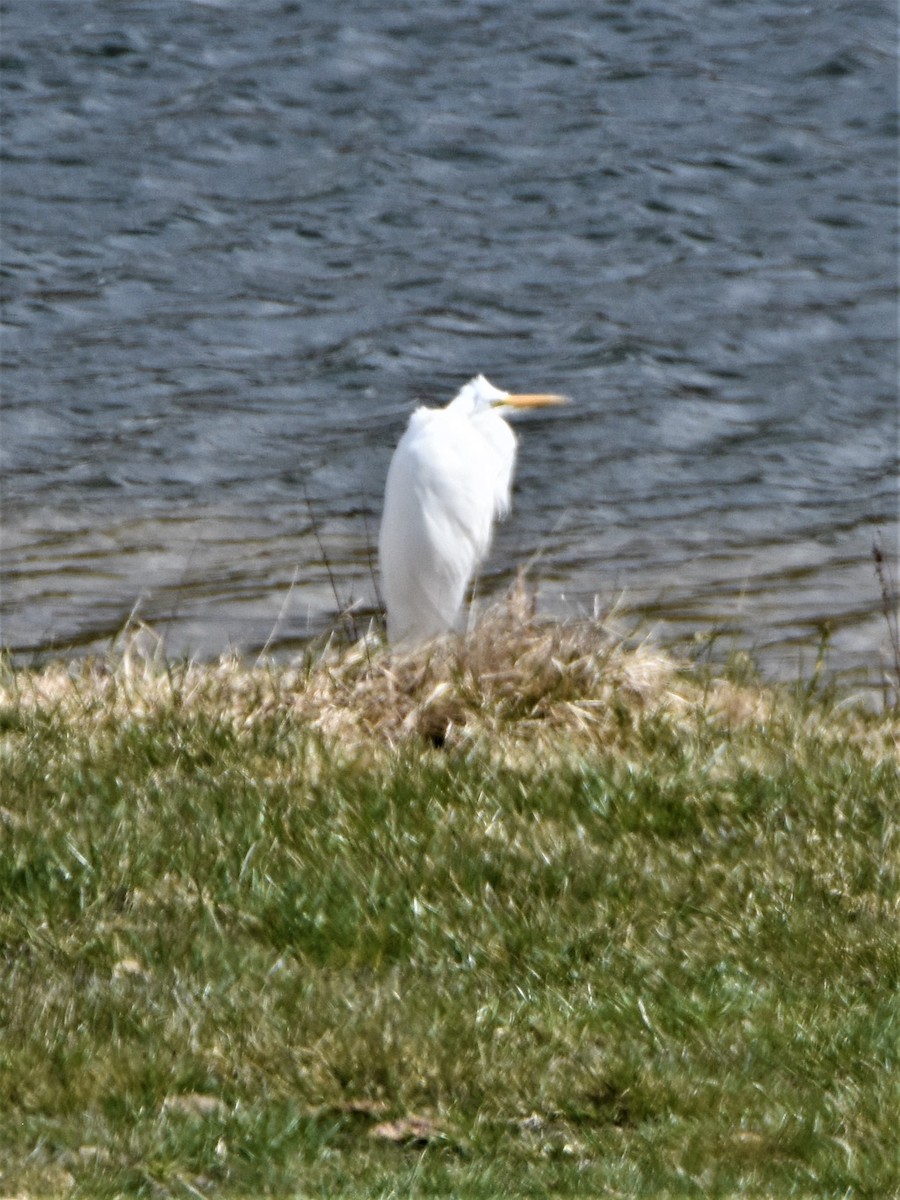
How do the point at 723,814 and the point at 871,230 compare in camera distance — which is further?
the point at 871,230

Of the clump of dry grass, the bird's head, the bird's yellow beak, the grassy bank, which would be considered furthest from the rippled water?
the grassy bank

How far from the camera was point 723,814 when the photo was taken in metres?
5.17

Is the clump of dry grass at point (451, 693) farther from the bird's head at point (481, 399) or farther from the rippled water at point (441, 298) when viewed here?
the rippled water at point (441, 298)

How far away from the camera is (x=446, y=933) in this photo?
4.54 meters

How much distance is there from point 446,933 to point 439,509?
9.26 ft

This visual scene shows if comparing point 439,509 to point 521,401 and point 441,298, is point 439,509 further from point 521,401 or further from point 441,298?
point 441,298

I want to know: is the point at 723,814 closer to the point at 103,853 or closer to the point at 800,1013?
the point at 800,1013

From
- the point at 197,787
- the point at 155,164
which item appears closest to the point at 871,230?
the point at 155,164

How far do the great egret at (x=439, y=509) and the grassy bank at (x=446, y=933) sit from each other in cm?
84

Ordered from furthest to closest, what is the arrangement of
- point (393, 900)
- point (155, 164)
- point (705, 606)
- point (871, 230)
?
point (155, 164), point (871, 230), point (705, 606), point (393, 900)

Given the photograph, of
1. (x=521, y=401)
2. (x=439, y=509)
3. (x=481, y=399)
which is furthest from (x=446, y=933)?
(x=521, y=401)

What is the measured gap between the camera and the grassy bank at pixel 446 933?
3686 mm

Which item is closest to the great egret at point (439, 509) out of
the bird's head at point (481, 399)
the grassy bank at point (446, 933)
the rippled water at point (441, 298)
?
the bird's head at point (481, 399)

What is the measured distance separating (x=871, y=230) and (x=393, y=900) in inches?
478
